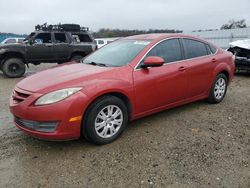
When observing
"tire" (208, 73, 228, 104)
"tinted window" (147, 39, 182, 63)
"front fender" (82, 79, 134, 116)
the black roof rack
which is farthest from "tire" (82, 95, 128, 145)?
the black roof rack

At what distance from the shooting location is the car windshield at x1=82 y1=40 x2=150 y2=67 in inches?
175

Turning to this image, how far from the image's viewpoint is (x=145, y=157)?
→ 11.7 feet

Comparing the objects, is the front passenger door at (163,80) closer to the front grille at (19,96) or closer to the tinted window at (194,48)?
the tinted window at (194,48)

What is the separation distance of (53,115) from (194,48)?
10.5 ft

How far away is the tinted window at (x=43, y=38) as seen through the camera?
11.4 metres

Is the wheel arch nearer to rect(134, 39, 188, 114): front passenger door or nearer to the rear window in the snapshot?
rect(134, 39, 188, 114): front passenger door

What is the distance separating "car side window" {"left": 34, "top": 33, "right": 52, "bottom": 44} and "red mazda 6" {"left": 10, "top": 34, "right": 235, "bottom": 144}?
6983 millimetres

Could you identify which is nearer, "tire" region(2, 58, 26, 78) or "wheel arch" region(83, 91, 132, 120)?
"wheel arch" region(83, 91, 132, 120)

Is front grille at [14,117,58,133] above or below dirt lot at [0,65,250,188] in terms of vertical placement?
above

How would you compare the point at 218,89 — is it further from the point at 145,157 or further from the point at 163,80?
the point at 145,157

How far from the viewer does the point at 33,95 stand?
355 cm

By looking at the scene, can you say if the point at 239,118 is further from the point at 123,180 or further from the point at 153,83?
the point at 123,180

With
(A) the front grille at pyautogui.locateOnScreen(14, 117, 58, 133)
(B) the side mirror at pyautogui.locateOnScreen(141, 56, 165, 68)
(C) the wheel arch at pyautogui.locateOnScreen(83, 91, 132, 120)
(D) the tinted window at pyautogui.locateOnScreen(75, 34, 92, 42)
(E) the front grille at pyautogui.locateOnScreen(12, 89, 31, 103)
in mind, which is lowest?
(A) the front grille at pyautogui.locateOnScreen(14, 117, 58, 133)

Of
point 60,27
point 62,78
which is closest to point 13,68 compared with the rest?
point 60,27
